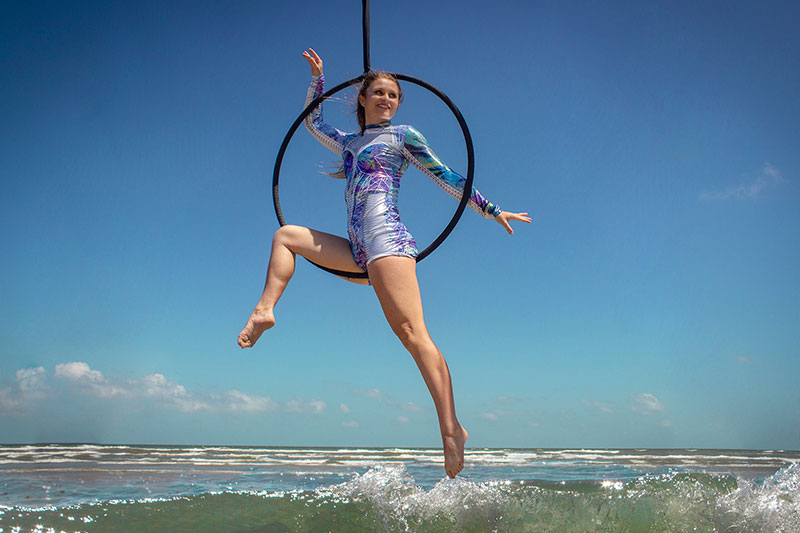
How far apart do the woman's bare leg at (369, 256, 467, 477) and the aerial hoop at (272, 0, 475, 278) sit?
26 centimetres

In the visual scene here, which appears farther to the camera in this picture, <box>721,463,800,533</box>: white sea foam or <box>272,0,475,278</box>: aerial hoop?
<box>721,463,800,533</box>: white sea foam

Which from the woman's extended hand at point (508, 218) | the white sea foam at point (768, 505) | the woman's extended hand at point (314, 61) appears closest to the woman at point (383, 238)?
the woman's extended hand at point (508, 218)

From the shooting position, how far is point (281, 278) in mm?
3654

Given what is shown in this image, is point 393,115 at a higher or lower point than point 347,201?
higher

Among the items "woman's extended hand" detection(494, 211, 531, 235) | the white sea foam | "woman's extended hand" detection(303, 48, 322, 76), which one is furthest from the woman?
the white sea foam

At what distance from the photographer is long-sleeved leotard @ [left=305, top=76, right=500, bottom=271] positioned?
11.7ft

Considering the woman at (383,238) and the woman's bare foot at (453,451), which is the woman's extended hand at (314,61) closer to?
the woman at (383,238)

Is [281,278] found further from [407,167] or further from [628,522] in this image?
[628,522]

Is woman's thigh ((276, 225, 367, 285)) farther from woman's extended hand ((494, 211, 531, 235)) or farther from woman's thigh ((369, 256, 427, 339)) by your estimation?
woman's extended hand ((494, 211, 531, 235))

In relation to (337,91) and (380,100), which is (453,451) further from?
(337,91)

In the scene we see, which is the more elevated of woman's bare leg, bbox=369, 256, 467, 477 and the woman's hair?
the woman's hair

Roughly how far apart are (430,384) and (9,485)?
6.58 metres

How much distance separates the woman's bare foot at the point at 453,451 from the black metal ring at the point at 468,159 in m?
1.10

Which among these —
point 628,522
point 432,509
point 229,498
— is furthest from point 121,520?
point 628,522
